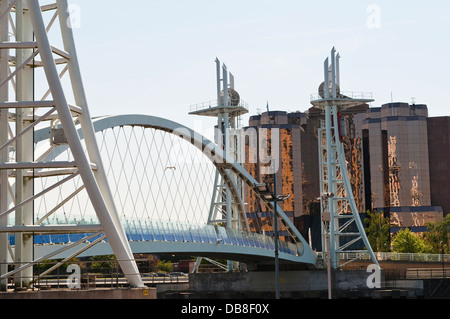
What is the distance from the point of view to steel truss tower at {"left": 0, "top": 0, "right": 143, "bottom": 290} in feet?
93.5

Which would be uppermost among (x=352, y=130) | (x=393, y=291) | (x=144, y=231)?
(x=352, y=130)

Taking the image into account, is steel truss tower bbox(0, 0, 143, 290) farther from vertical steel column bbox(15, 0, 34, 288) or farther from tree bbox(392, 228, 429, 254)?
tree bbox(392, 228, 429, 254)

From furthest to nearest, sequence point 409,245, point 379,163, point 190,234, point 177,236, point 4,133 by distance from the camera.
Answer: point 379,163 → point 409,245 → point 190,234 → point 177,236 → point 4,133

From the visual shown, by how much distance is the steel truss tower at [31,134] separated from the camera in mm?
28484

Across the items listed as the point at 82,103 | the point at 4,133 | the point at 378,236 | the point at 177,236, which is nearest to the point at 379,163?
the point at 378,236

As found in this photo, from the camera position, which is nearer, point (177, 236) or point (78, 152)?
point (78, 152)

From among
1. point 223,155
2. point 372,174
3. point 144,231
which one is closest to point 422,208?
point 372,174

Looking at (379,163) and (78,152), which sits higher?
(379,163)

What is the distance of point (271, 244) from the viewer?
236ft

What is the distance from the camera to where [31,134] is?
97.5ft

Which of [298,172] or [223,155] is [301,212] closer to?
[298,172]

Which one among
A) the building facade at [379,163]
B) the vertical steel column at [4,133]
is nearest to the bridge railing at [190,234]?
the vertical steel column at [4,133]

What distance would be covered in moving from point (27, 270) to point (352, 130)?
126 m

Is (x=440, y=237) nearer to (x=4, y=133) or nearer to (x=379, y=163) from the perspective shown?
(x=379, y=163)
